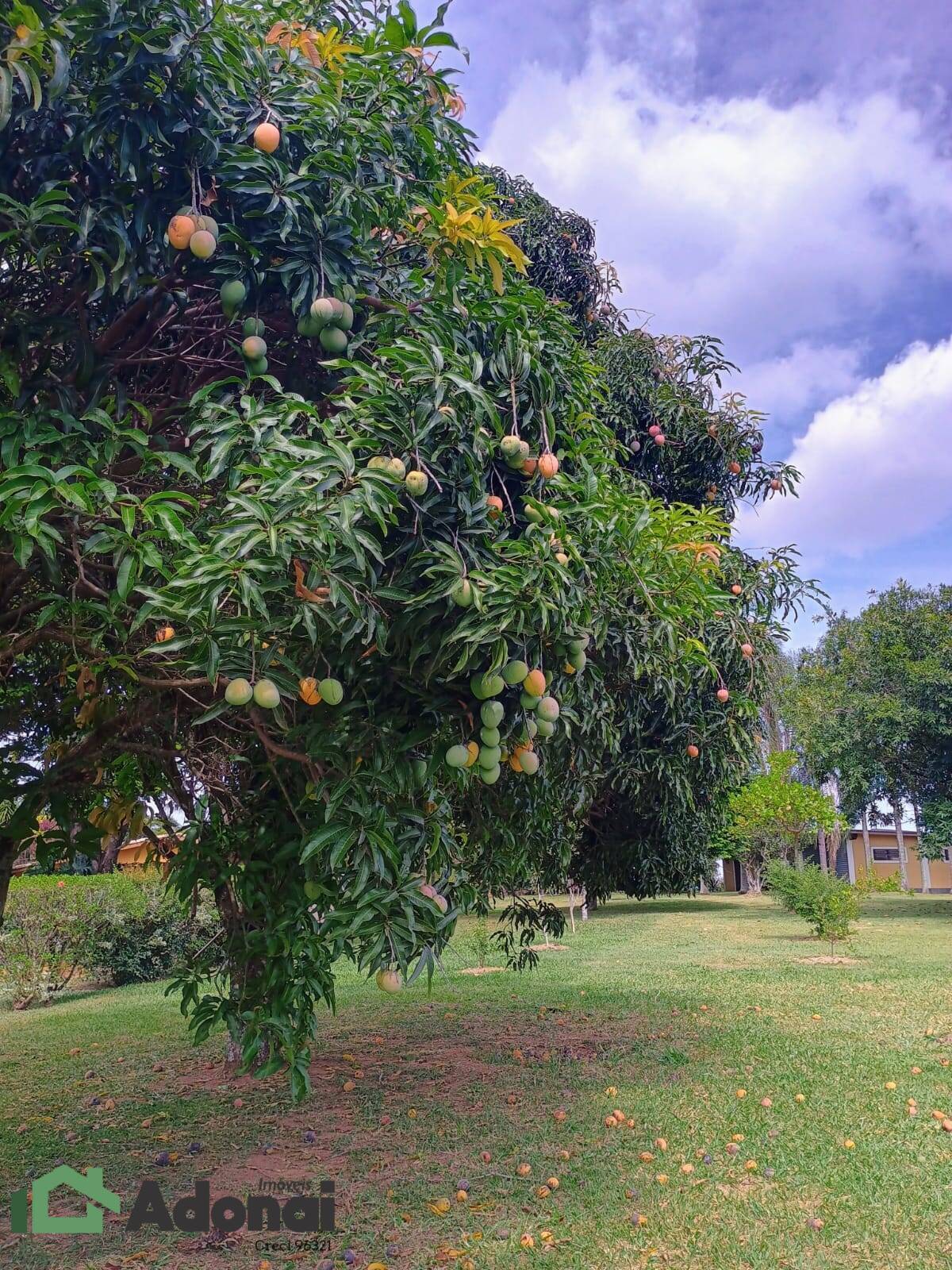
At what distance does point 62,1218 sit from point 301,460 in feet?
12.3

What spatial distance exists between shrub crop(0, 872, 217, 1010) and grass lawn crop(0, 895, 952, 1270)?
980mm

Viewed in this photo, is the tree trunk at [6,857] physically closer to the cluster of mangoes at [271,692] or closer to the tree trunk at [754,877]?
the cluster of mangoes at [271,692]

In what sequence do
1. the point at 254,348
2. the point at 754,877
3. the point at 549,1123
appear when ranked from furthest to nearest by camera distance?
the point at 754,877
the point at 549,1123
the point at 254,348

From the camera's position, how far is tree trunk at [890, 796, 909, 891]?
2002cm

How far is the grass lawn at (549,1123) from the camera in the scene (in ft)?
12.1

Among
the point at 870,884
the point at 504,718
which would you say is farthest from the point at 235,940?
the point at 870,884

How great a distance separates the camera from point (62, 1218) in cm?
412

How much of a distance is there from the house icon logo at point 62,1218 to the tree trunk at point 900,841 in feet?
60.0

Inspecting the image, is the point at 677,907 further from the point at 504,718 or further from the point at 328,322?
the point at 328,322

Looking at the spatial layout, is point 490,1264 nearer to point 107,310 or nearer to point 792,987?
point 107,310

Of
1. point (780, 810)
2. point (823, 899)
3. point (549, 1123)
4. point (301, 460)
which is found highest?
point (301, 460)
